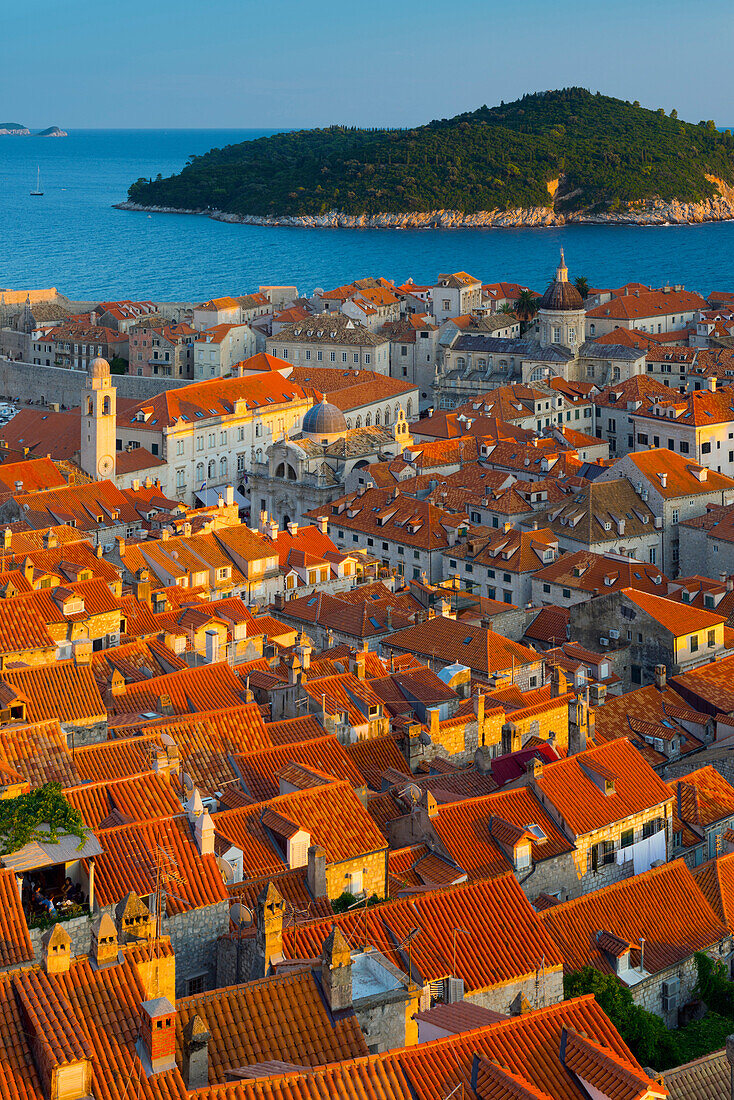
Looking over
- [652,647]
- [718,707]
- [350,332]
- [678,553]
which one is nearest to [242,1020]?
[718,707]

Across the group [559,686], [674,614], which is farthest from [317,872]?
[674,614]

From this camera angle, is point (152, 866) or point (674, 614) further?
point (674, 614)

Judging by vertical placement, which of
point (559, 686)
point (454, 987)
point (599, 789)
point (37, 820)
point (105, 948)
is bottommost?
point (559, 686)

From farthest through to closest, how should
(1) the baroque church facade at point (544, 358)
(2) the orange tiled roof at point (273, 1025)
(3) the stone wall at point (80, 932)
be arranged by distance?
(1) the baroque church facade at point (544, 358) → (3) the stone wall at point (80, 932) → (2) the orange tiled roof at point (273, 1025)

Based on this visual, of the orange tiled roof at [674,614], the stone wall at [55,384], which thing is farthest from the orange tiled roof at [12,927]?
the stone wall at [55,384]

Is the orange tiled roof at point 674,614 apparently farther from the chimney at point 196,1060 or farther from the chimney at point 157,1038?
the chimney at point 157,1038

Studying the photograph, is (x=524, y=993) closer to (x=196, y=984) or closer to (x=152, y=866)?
(x=196, y=984)
